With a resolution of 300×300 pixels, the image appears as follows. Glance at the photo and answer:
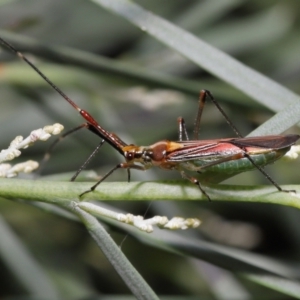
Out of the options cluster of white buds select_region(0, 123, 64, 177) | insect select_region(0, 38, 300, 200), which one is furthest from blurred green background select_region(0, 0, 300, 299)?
cluster of white buds select_region(0, 123, 64, 177)

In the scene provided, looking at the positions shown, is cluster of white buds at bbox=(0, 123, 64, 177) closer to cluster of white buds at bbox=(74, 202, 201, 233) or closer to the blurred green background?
cluster of white buds at bbox=(74, 202, 201, 233)

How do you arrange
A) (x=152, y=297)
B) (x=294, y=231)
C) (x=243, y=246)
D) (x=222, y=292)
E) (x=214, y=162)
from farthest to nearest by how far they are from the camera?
(x=243, y=246) → (x=294, y=231) → (x=222, y=292) → (x=214, y=162) → (x=152, y=297)

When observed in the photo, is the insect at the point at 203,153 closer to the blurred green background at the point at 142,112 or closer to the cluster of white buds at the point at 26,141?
the cluster of white buds at the point at 26,141

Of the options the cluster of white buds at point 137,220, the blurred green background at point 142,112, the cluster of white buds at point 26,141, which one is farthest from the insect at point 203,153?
the blurred green background at point 142,112

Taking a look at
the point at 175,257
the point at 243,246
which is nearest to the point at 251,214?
the point at 243,246

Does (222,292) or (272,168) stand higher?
(272,168)

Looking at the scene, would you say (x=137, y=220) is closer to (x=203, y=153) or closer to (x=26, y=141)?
(x=26, y=141)

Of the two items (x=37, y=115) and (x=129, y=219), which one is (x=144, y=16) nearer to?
(x=129, y=219)
